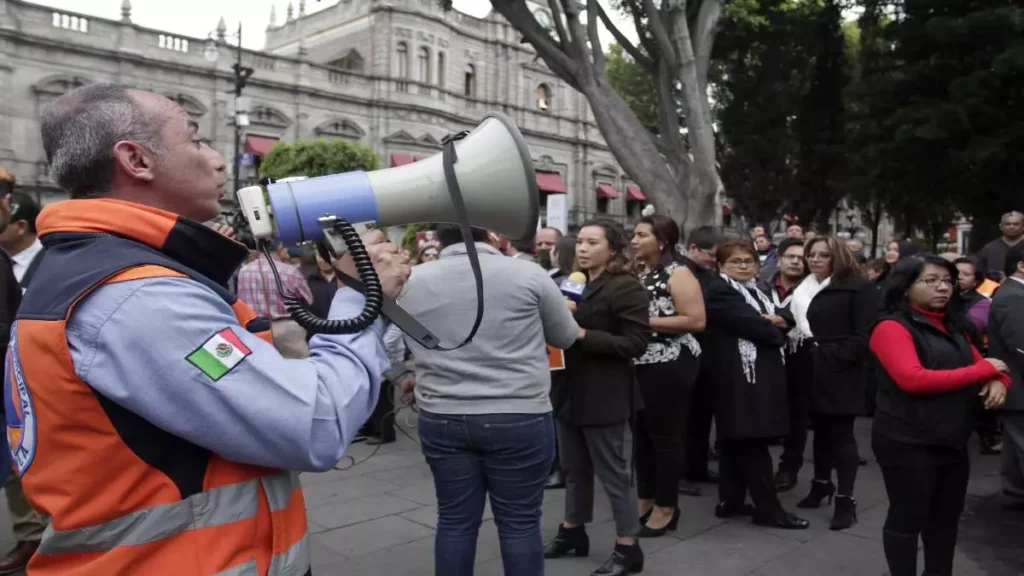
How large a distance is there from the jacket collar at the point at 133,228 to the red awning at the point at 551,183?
122ft

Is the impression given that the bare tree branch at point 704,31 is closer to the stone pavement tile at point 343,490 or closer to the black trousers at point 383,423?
the black trousers at point 383,423

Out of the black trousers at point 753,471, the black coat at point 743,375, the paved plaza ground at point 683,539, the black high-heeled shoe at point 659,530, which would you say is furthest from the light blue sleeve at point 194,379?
the black trousers at point 753,471

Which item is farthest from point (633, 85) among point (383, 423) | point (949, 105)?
point (383, 423)

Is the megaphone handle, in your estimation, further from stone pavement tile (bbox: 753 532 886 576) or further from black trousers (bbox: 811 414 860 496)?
black trousers (bbox: 811 414 860 496)

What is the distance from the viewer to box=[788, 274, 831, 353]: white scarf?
17.8ft

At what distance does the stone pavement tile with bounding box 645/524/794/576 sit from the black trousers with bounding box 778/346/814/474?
1.09 metres

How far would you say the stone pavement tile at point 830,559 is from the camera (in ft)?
13.5

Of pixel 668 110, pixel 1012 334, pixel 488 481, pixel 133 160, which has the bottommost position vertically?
pixel 488 481

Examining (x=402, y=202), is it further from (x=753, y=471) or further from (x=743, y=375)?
(x=753, y=471)

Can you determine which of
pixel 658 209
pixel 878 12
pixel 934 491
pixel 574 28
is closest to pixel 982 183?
pixel 878 12

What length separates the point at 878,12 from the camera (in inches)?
609

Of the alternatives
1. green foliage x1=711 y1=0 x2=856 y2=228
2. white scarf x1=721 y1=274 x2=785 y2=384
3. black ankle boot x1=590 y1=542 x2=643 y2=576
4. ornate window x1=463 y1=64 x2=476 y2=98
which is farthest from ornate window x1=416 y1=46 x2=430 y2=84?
black ankle boot x1=590 y1=542 x2=643 y2=576

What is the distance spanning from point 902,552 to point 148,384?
11.0 ft

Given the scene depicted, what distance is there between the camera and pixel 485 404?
10.1ft
